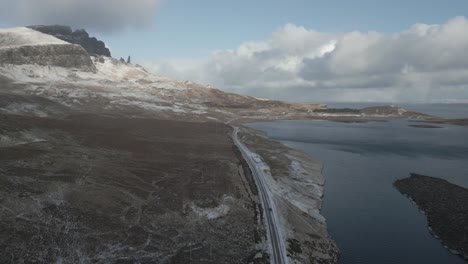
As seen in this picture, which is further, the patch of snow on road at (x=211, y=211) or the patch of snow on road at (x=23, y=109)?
the patch of snow on road at (x=23, y=109)

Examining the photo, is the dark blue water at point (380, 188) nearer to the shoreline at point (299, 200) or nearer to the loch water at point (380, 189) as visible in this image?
the loch water at point (380, 189)

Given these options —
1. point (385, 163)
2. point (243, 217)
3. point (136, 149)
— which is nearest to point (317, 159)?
point (385, 163)

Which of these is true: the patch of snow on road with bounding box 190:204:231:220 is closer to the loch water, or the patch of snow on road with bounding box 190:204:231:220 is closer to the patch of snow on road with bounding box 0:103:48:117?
the loch water

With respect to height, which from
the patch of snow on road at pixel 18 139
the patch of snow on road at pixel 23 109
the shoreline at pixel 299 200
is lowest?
the shoreline at pixel 299 200

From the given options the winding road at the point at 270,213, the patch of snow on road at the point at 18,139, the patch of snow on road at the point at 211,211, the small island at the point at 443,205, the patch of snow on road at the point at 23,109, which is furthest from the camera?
the patch of snow on road at the point at 23,109

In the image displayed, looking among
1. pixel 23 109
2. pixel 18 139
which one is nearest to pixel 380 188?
pixel 18 139

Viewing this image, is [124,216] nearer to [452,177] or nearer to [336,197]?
[336,197]

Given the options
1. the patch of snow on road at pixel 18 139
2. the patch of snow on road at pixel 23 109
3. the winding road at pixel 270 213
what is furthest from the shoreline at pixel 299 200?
the patch of snow on road at pixel 23 109
